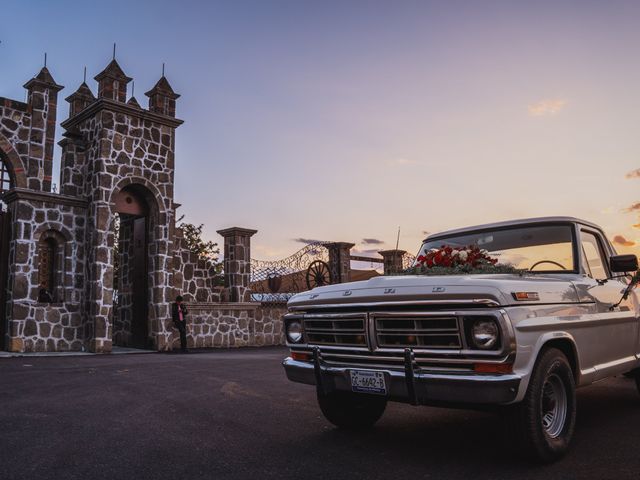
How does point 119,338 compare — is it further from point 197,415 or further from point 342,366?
point 342,366

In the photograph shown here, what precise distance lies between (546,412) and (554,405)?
10 centimetres

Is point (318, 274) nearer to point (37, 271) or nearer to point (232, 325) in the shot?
point (232, 325)

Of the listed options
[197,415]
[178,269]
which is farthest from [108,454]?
[178,269]

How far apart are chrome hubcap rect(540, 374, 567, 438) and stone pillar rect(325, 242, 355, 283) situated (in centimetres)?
1515

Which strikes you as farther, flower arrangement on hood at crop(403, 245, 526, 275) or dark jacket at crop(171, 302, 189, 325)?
dark jacket at crop(171, 302, 189, 325)

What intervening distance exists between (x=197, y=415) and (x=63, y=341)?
9430 millimetres

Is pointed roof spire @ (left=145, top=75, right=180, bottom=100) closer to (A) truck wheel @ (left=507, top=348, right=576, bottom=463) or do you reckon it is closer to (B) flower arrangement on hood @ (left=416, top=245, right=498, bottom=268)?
(B) flower arrangement on hood @ (left=416, top=245, right=498, bottom=268)

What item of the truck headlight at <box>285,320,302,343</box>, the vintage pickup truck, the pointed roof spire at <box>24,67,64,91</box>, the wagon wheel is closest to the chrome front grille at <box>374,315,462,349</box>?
the vintage pickup truck

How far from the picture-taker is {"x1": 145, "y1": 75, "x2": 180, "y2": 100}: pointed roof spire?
15453 millimetres

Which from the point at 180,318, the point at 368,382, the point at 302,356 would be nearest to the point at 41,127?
the point at 180,318

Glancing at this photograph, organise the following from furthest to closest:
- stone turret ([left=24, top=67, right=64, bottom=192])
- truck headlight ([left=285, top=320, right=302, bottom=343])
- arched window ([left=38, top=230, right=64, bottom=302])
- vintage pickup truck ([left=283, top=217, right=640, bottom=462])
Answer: stone turret ([left=24, top=67, right=64, bottom=192]) → arched window ([left=38, top=230, right=64, bottom=302]) → truck headlight ([left=285, top=320, right=302, bottom=343]) → vintage pickup truck ([left=283, top=217, right=640, bottom=462])

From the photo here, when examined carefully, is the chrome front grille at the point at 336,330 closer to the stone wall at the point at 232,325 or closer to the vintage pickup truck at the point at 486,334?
the vintage pickup truck at the point at 486,334

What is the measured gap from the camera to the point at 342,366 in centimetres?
413

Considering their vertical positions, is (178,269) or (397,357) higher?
(178,269)
